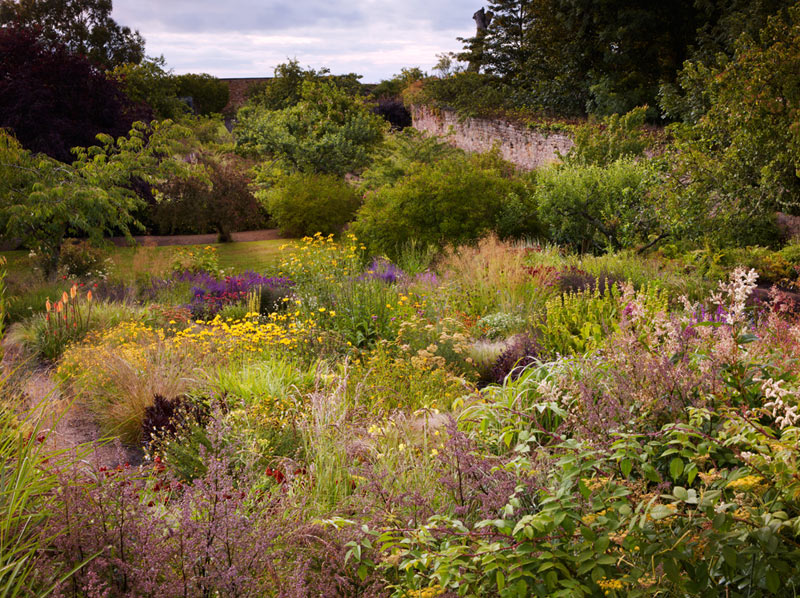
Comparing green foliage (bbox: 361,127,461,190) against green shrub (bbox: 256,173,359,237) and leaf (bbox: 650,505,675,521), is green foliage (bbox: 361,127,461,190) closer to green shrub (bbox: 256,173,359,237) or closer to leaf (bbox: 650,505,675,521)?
green shrub (bbox: 256,173,359,237)

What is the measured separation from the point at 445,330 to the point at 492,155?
11459 mm

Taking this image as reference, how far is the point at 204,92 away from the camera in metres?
39.8

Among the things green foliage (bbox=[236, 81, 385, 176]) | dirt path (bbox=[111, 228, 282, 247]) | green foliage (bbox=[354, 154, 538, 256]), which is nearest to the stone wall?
green foliage (bbox=[236, 81, 385, 176])

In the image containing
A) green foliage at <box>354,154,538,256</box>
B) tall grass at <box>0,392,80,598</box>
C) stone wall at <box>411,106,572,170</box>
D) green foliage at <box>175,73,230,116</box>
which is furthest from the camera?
green foliage at <box>175,73,230,116</box>

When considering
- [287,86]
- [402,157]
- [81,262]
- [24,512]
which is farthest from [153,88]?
[24,512]

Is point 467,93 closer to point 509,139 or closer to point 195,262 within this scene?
point 509,139

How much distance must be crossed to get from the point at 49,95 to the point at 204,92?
97.3 ft

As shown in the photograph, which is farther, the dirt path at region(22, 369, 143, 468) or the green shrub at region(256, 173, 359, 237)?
the green shrub at region(256, 173, 359, 237)

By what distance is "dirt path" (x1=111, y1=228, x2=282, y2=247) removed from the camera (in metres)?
15.8

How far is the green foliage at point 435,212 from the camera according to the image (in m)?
12.0

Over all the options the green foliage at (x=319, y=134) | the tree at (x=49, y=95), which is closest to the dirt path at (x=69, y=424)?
the tree at (x=49, y=95)

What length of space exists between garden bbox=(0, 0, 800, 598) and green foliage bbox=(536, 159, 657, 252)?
65 mm

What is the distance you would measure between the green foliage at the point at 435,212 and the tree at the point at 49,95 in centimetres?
560

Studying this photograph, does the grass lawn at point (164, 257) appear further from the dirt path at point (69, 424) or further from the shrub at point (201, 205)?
the dirt path at point (69, 424)
